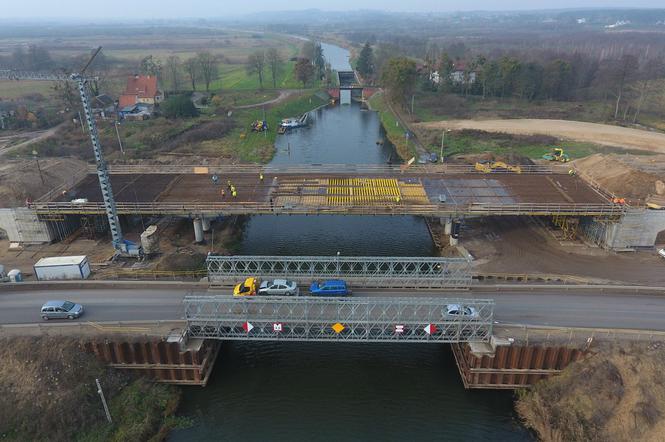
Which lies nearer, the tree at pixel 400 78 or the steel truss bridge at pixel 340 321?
the steel truss bridge at pixel 340 321

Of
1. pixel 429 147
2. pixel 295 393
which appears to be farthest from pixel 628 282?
pixel 429 147

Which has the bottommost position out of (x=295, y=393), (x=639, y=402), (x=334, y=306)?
(x=295, y=393)

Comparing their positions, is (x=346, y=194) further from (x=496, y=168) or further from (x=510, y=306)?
(x=510, y=306)

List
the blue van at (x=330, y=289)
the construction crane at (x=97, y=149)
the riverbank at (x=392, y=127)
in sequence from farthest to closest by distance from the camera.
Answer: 1. the riverbank at (x=392, y=127)
2. the construction crane at (x=97, y=149)
3. the blue van at (x=330, y=289)

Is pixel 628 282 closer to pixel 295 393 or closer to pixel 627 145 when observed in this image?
pixel 295 393

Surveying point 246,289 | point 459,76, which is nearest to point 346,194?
point 246,289

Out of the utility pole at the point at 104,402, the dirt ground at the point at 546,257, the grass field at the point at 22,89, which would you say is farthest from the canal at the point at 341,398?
the grass field at the point at 22,89

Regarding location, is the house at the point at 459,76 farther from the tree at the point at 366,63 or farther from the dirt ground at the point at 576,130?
the tree at the point at 366,63
